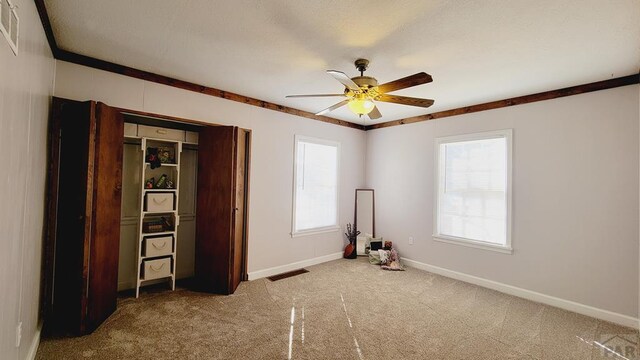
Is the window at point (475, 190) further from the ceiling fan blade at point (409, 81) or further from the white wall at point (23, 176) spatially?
the white wall at point (23, 176)

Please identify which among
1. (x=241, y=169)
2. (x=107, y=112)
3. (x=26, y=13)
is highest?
(x=26, y=13)

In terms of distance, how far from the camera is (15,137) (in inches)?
63.4

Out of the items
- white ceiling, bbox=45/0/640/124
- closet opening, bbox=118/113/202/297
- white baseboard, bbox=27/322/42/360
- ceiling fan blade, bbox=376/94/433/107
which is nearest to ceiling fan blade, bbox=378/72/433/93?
ceiling fan blade, bbox=376/94/433/107

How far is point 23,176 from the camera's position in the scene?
1.81 meters

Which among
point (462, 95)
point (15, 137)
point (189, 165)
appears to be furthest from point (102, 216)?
point (462, 95)

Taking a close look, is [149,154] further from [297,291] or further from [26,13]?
[297,291]

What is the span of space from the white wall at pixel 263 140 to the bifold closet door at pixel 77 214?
43 cm

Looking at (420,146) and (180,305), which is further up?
(420,146)

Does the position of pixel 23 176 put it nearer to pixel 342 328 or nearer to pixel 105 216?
pixel 105 216

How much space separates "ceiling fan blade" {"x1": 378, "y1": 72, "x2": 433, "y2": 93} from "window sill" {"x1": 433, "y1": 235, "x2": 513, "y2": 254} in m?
2.83

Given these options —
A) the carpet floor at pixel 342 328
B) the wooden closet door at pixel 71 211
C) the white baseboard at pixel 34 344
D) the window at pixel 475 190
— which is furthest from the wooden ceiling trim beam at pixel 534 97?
the white baseboard at pixel 34 344

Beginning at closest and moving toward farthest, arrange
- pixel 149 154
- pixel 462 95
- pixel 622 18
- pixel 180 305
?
pixel 622 18, pixel 180 305, pixel 149 154, pixel 462 95

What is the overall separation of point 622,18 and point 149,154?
4585 mm

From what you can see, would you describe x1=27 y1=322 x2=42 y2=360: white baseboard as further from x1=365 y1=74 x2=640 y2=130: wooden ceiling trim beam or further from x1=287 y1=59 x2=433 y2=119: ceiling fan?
x1=365 y1=74 x2=640 y2=130: wooden ceiling trim beam
